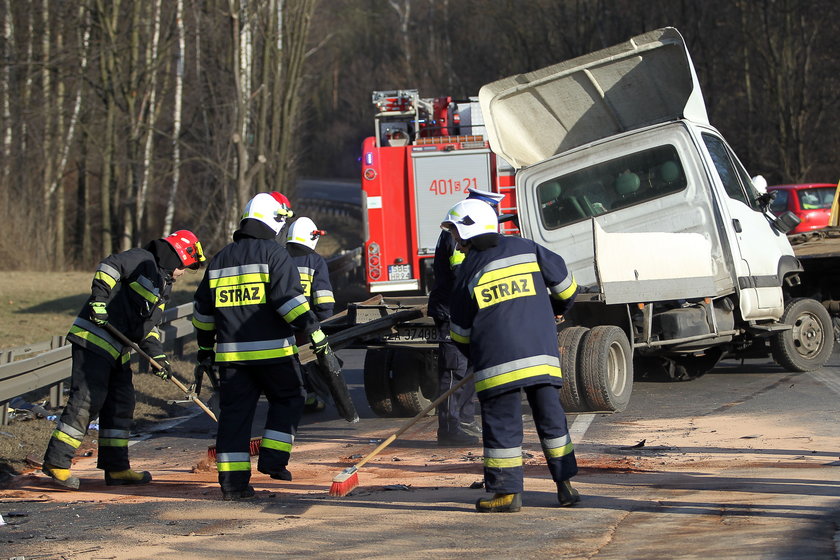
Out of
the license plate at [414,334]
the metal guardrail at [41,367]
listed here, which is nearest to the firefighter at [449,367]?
the license plate at [414,334]

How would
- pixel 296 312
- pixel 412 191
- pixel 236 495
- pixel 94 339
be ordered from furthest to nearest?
pixel 412 191 → pixel 94 339 → pixel 296 312 → pixel 236 495

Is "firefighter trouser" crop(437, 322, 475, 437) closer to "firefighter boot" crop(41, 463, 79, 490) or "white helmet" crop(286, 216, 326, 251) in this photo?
"white helmet" crop(286, 216, 326, 251)

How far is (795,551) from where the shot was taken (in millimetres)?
4875

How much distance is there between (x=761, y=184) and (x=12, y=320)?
12.1m

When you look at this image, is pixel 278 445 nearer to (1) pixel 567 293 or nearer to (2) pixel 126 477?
(2) pixel 126 477

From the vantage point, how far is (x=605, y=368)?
9344 mm

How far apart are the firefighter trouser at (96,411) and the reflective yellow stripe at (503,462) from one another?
286 centimetres

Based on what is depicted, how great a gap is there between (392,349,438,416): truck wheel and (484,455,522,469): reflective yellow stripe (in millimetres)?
3914

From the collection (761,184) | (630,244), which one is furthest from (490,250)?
(761,184)

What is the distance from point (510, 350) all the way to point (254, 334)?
1.76 m

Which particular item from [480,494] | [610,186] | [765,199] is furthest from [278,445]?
[765,199]

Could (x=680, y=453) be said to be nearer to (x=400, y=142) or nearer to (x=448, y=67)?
(x=400, y=142)

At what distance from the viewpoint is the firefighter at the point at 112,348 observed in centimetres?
780

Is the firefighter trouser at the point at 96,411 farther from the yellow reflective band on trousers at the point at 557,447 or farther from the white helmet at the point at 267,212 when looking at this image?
the yellow reflective band on trousers at the point at 557,447
